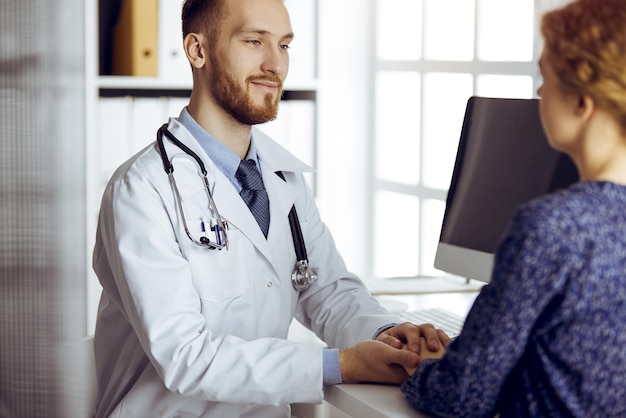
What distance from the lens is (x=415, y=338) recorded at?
1.46 metres

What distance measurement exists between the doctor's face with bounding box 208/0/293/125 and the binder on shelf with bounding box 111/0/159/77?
0.92 meters

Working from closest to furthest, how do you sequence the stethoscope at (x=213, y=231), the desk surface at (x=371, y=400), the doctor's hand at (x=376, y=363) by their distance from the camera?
the desk surface at (x=371, y=400) → the doctor's hand at (x=376, y=363) → the stethoscope at (x=213, y=231)

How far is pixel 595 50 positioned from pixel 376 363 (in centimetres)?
59

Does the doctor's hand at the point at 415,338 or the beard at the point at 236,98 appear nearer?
the doctor's hand at the point at 415,338

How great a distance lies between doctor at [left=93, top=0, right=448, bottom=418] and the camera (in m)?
1.39

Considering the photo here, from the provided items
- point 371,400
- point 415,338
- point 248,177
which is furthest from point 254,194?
point 371,400

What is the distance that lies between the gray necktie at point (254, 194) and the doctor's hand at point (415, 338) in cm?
33

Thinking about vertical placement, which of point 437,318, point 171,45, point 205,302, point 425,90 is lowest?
point 437,318

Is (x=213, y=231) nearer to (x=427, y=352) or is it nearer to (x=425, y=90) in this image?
(x=427, y=352)

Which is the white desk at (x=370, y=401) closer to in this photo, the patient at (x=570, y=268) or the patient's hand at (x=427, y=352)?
the patient's hand at (x=427, y=352)

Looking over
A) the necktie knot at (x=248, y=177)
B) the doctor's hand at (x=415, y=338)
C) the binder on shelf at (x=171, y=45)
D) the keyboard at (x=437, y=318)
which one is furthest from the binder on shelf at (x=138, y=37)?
the doctor's hand at (x=415, y=338)

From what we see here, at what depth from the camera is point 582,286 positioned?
97 cm

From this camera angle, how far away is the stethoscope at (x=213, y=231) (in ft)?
5.03

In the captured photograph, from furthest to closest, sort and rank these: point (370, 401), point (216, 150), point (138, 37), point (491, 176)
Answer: point (138, 37) → point (491, 176) → point (216, 150) → point (370, 401)
